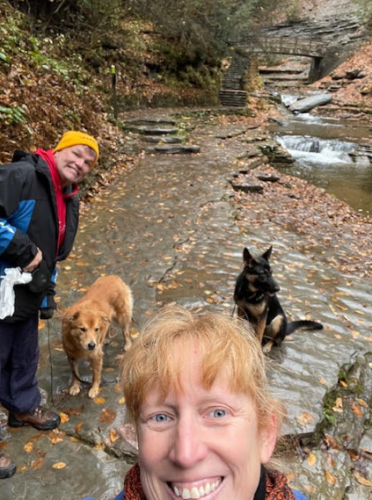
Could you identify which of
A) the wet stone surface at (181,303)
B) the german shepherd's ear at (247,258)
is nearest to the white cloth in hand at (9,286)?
the wet stone surface at (181,303)

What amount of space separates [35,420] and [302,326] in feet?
11.1

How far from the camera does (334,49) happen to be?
129 ft

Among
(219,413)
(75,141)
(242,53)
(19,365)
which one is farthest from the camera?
(242,53)

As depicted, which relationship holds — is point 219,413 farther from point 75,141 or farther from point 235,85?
point 235,85

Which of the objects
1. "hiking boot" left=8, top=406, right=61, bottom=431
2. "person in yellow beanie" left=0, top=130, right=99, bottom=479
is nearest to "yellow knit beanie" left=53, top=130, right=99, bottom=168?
"person in yellow beanie" left=0, top=130, right=99, bottom=479

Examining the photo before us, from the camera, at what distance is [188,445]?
124 centimetres

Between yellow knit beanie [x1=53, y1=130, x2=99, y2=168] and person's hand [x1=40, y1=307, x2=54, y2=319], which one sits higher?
yellow knit beanie [x1=53, y1=130, x2=99, y2=168]

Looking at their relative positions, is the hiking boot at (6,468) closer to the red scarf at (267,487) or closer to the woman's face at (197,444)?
the red scarf at (267,487)

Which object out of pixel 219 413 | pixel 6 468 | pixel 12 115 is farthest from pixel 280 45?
pixel 219 413

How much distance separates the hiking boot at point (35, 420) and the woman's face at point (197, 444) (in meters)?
2.44

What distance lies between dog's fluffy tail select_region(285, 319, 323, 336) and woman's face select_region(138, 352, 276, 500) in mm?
3641

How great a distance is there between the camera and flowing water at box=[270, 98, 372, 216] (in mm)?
13859

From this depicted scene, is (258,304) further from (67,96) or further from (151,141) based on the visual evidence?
(151,141)

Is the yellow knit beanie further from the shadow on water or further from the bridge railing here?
the bridge railing
